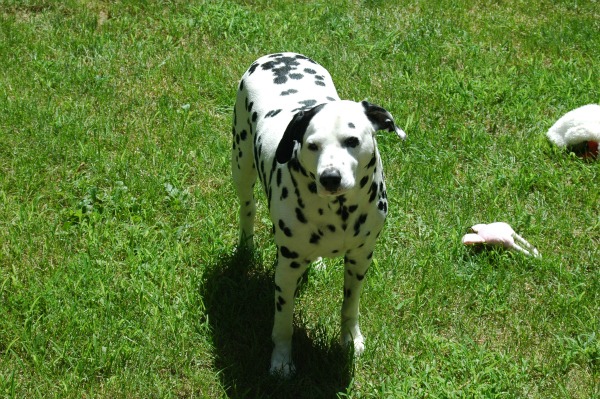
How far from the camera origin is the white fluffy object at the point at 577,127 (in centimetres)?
623

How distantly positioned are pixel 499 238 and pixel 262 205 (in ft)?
5.64

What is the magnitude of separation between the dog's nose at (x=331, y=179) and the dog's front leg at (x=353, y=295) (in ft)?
2.56

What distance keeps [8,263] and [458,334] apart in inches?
116

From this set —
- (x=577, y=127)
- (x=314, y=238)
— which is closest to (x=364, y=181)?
(x=314, y=238)

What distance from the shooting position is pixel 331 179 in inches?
136

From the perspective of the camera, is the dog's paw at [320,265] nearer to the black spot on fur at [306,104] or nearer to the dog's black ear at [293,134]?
the black spot on fur at [306,104]

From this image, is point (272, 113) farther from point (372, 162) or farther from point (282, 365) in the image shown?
point (282, 365)

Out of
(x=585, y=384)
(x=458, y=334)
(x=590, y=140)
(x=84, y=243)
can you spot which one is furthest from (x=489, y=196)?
(x=84, y=243)

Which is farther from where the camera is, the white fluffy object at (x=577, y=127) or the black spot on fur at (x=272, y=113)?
the white fluffy object at (x=577, y=127)

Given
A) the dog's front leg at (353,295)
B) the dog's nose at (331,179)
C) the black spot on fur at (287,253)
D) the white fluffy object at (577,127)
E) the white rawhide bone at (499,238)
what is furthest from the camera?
the white fluffy object at (577,127)

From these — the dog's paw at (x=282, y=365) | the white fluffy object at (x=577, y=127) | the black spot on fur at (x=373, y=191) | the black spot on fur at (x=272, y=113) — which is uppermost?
the black spot on fur at (x=272, y=113)

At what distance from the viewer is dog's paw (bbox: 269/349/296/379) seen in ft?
14.5

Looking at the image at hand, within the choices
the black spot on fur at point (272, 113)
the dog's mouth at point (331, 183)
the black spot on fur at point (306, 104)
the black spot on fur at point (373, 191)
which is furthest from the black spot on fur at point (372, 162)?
the black spot on fur at point (272, 113)

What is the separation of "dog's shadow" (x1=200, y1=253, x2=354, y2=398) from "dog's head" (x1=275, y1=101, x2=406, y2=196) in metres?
1.32
